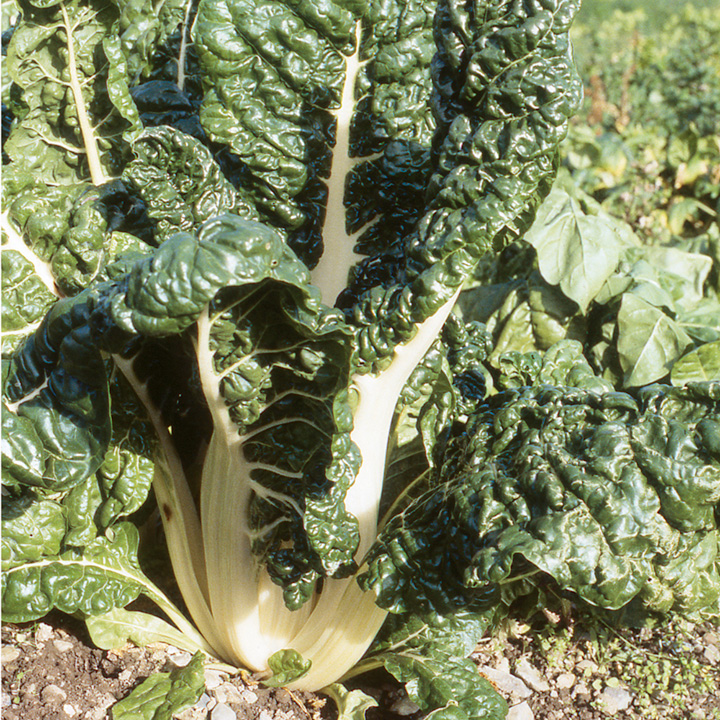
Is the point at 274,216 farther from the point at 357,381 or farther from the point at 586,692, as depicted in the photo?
the point at 586,692

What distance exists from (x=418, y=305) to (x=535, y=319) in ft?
5.51

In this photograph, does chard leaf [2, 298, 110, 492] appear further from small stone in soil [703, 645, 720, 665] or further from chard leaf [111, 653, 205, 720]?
small stone in soil [703, 645, 720, 665]

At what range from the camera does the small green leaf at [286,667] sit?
7.95ft

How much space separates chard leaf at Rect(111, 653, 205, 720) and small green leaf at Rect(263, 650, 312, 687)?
0.22 meters

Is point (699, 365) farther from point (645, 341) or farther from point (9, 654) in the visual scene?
point (9, 654)

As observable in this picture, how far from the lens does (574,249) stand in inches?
138

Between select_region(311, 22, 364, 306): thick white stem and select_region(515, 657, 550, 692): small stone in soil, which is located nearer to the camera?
select_region(311, 22, 364, 306): thick white stem

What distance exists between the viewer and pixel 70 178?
285cm

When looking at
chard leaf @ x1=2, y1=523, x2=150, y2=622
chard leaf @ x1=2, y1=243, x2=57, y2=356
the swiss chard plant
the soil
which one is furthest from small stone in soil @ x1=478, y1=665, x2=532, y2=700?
chard leaf @ x1=2, y1=243, x2=57, y2=356

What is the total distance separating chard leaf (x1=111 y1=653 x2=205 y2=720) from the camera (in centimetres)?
223

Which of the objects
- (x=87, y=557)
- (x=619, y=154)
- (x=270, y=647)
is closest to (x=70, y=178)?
(x=87, y=557)

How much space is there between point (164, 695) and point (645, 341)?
2.15m

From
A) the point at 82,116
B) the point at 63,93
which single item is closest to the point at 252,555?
the point at 82,116

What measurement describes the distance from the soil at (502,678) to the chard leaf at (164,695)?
0.11 meters
